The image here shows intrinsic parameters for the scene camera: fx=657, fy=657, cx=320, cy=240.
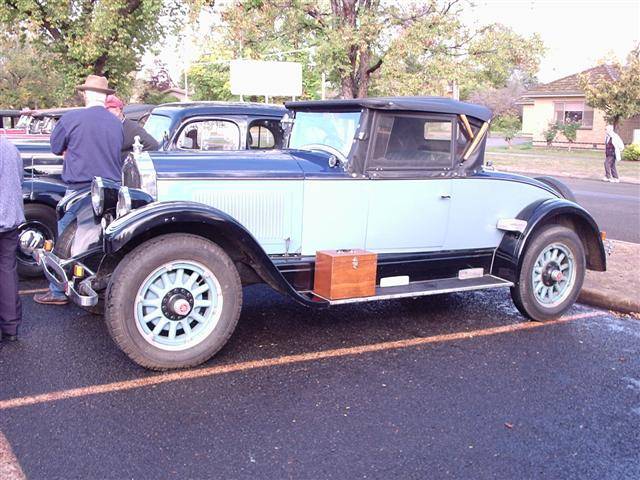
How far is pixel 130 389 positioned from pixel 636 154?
28.9 m

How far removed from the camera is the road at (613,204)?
10.6 meters

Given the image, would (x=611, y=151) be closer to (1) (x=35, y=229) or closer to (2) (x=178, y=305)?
(1) (x=35, y=229)

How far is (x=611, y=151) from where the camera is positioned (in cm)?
1936

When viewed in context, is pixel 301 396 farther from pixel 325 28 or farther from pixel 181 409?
pixel 325 28

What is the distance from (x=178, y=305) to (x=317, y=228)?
1.25 m

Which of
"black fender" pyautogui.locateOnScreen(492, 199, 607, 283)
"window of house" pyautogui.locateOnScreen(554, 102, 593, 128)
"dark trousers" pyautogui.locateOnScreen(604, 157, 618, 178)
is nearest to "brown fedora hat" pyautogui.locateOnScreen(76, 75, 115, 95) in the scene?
"black fender" pyautogui.locateOnScreen(492, 199, 607, 283)

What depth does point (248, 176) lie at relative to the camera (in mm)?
4746

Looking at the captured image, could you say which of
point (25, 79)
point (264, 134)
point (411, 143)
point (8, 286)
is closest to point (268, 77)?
point (264, 134)

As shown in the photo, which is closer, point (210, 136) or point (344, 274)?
point (344, 274)

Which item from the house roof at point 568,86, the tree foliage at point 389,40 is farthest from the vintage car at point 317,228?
the house roof at point 568,86

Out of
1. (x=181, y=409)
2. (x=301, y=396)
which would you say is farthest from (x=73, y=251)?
(x=301, y=396)

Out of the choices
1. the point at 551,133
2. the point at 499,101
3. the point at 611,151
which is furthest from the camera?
the point at 499,101

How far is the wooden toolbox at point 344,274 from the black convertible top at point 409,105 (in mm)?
1165

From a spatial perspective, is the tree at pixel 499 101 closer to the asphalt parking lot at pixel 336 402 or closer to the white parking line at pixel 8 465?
A: the asphalt parking lot at pixel 336 402
